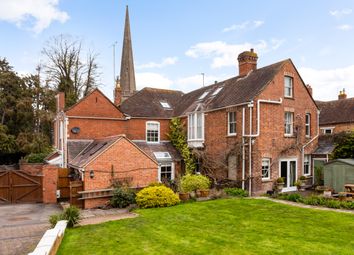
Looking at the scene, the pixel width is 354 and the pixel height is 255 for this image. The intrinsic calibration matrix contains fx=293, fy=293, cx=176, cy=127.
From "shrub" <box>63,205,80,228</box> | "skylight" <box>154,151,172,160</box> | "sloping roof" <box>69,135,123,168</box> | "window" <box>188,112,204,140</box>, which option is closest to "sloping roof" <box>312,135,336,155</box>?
"window" <box>188,112,204,140</box>

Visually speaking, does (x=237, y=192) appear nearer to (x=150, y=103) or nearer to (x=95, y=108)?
(x=150, y=103)

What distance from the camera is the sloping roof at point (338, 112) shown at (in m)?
31.8

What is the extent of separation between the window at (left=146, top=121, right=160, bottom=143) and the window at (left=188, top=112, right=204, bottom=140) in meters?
3.28

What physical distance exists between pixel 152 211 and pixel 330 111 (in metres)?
28.5

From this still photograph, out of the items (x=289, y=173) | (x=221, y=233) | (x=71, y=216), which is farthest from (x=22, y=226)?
(x=289, y=173)

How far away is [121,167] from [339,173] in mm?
14089

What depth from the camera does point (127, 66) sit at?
57312 mm

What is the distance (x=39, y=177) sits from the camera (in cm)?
2034

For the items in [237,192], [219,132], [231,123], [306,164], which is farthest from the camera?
[306,164]

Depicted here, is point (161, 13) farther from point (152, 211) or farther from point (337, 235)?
point (337, 235)

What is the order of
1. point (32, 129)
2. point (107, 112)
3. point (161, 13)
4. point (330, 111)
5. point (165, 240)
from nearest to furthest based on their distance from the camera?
point (165, 240) → point (161, 13) → point (107, 112) → point (330, 111) → point (32, 129)

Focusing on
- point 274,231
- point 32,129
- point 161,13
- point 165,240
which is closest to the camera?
point 165,240

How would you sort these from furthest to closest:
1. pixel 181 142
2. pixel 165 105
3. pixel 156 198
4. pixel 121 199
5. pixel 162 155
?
1. pixel 165 105
2. pixel 181 142
3. pixel 162 155
4. pixel 121 199
5. pixel 156 198

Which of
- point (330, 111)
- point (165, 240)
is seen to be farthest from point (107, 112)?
point (330, 111)
